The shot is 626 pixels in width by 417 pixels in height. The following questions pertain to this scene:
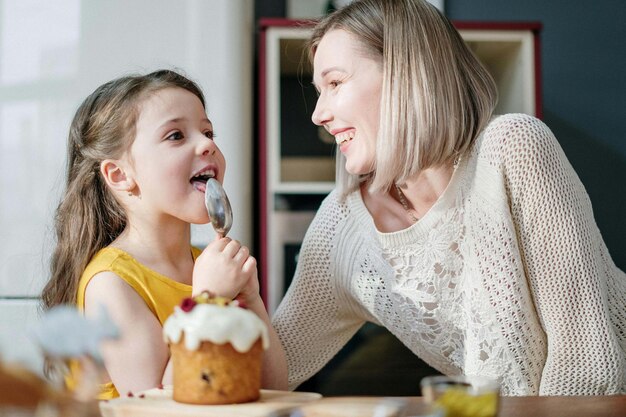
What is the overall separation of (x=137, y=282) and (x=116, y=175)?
0.23 metres

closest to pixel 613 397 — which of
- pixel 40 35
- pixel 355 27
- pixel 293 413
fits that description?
pixel 293 413

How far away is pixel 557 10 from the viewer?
244 centimetres

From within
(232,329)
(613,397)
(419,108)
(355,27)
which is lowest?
(613,397)

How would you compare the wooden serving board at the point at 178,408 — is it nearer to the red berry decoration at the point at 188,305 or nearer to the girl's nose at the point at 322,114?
the red berry decoration at the point at 188,305

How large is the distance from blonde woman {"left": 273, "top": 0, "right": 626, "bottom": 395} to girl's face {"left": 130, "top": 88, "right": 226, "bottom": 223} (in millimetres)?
271

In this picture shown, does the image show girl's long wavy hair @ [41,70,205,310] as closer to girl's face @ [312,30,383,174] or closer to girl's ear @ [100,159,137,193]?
girl's ear @ [100,159,137,193]

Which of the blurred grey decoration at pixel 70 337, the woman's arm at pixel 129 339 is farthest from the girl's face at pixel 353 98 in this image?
the blurred grey decoration at pixel 70 337

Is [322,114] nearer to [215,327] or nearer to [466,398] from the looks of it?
[215,327]

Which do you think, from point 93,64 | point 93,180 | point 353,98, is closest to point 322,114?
point 353,98

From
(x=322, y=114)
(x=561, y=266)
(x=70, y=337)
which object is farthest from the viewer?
(x=322, y=114)

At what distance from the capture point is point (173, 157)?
1.22m

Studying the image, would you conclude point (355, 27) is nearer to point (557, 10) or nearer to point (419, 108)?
point (419, 108)

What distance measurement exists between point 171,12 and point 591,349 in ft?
4.55

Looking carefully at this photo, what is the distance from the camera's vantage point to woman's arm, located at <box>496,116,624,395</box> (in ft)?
3.80
